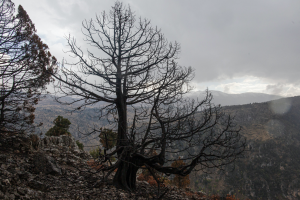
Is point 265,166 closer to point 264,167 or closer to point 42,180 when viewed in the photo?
point 264,167

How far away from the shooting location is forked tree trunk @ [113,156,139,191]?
6.52 meters

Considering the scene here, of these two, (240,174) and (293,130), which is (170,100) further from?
(293,130)

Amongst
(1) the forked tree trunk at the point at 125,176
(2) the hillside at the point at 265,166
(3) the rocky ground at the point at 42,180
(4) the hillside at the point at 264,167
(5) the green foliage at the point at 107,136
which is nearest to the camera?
(3) the rocky ground at the point at 42,180

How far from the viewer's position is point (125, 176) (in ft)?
21.7

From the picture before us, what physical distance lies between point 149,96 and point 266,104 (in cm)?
11354

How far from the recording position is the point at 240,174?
65.3 m

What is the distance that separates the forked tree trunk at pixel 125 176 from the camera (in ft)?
21.4

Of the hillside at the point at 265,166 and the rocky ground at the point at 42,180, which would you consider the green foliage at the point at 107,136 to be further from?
the hillside at the point at 265,166

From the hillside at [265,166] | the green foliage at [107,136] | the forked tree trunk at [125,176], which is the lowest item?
the hillside at [265,166]

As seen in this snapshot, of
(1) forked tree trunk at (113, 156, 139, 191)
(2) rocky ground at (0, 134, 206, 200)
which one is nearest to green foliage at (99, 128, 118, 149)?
(1) forked tree trunk at (113, 156, 139, 191)

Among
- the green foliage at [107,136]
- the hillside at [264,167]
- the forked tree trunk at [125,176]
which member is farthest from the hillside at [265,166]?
the forked tree trunk at [125,176]

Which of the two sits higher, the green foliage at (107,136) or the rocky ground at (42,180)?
the green foliage at (107,136)

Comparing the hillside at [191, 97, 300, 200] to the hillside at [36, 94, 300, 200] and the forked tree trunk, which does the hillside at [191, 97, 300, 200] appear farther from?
the forked tree trunk

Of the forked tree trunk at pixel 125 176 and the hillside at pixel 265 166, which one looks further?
the hillside at pixel 265 166
